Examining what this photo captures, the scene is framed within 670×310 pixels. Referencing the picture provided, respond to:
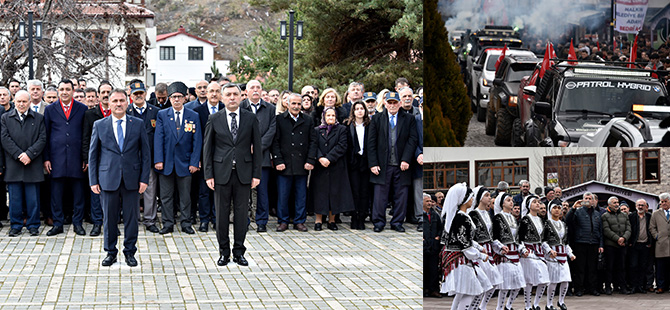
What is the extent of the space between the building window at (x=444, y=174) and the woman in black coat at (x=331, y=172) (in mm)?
7567

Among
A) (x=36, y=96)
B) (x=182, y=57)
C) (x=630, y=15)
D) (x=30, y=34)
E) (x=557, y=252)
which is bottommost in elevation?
(x=557, y=252)

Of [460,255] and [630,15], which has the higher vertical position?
[630,15]

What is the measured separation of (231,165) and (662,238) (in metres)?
5.62

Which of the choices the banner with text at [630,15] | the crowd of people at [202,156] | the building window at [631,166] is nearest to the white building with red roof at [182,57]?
the crowd of people at [202,156]

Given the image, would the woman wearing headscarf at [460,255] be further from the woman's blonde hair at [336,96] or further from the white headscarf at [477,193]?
the woman's blonde hair at [336,96]

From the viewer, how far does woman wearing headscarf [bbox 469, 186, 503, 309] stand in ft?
12.7

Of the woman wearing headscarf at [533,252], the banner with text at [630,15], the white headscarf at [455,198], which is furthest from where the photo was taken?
the woman wearing headscarf at [533,252]

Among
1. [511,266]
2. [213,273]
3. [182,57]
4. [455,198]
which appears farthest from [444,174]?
[182,57]

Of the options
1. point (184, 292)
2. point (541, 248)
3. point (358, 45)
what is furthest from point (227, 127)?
point (358, 45)

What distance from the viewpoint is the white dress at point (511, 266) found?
14.0 ft

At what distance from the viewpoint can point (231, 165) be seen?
8.98 meters

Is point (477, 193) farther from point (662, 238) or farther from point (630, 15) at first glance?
point (630, 15)

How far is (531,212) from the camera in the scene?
398 cm

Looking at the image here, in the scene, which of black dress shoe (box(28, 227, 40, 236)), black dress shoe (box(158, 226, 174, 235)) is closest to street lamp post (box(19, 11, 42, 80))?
black dress shoe (box(28, 227, 40, 236))
